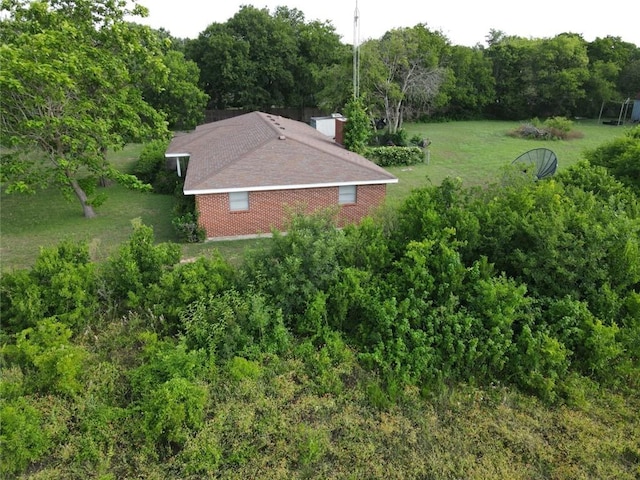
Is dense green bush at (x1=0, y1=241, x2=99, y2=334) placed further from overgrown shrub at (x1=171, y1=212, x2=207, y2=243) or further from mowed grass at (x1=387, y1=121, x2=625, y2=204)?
mowed grass at (x1=387, y1=121, x2=625, y2=204)

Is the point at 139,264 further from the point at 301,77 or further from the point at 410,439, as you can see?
the point at 301,77

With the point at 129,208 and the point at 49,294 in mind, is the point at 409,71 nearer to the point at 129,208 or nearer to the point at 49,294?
the point at 129,208

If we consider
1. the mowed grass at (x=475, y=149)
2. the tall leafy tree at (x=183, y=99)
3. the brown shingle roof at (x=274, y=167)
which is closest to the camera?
the brown shingle roof at (x=274, y=167)

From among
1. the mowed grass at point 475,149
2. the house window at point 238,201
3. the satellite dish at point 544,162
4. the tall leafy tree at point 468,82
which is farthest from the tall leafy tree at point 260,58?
the house window at point 238,201

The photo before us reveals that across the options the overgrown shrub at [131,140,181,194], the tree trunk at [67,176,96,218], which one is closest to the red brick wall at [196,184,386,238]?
the tree trunk at [67,176,96,218]

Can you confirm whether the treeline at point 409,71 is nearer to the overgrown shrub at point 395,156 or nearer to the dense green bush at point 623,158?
the overgrown shrub at point 395,156

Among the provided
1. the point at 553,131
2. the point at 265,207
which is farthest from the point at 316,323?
the point at 553,131
